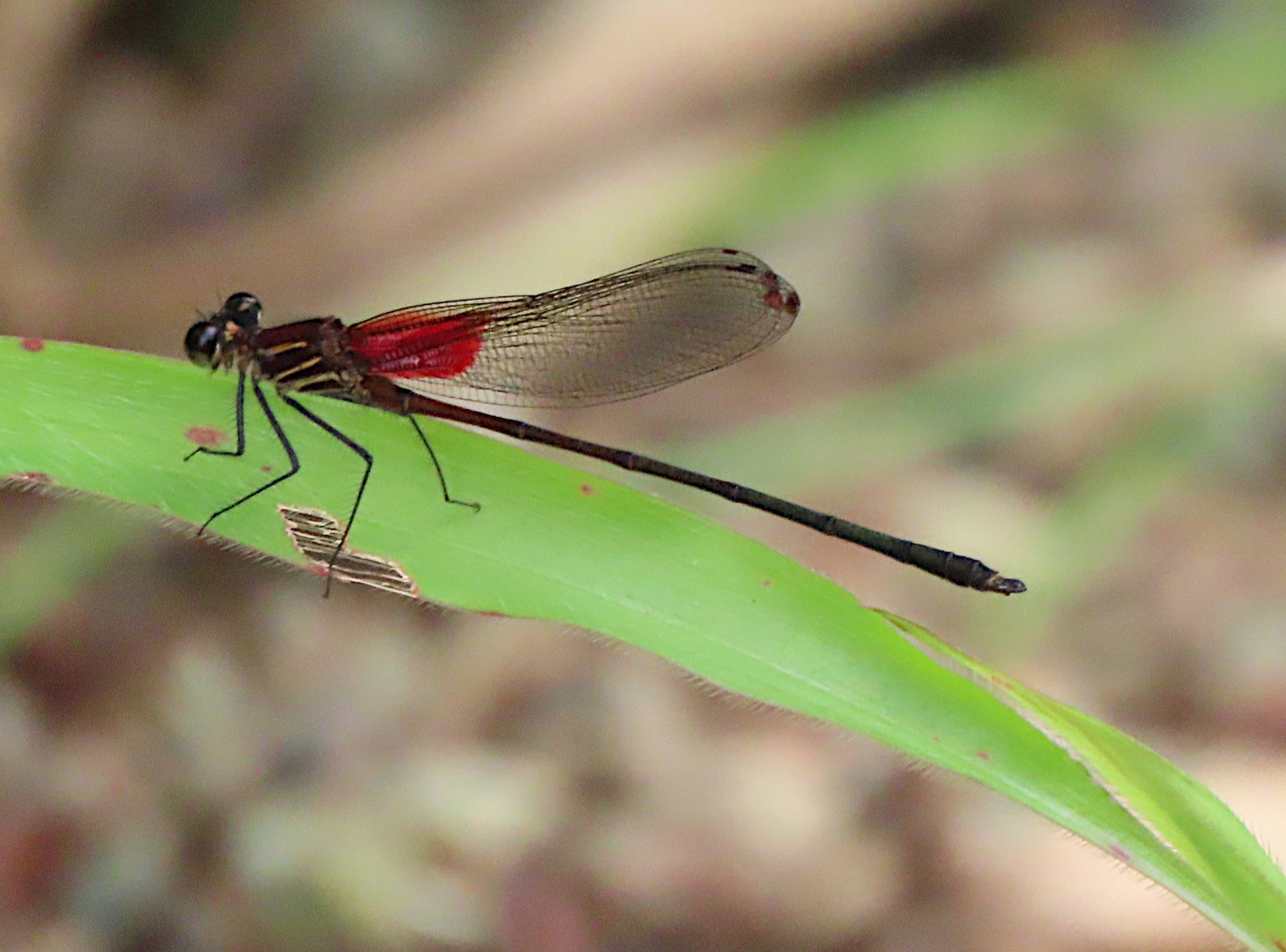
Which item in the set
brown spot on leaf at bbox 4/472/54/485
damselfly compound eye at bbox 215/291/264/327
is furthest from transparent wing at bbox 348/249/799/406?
brown spot on leaf at bbox 4/472/54/485

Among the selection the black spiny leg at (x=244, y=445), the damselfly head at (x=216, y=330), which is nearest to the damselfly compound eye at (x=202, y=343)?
the damselfly head at (x=216, y=330)

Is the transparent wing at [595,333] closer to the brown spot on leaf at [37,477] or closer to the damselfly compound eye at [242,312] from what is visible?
the damselfly compound eye at [242,312]

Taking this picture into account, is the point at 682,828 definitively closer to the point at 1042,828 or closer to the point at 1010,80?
the point at 1042,828

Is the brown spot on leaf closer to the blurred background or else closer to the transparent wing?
the transparent wing

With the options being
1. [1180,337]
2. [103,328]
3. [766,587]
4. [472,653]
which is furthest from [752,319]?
[103,328]

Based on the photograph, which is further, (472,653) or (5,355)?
(472,653)

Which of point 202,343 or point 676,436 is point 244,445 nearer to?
point 202,343
